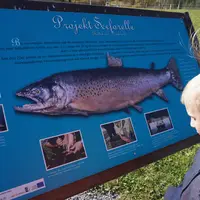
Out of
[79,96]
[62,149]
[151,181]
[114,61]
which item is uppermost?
[114,61]

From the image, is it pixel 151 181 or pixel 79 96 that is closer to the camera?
pixel 79 96

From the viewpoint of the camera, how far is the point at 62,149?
185cm

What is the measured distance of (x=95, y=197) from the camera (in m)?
3.16

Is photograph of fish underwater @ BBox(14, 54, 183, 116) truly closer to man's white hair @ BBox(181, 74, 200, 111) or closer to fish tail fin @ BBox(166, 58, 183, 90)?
fish tail fin @ BBox(166, 58, 183, 90)

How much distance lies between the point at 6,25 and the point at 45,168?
2.42ft

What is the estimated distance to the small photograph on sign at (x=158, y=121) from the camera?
7.68ft

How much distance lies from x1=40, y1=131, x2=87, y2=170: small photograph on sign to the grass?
4.44 feet

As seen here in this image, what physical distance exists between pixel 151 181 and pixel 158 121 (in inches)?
44.1

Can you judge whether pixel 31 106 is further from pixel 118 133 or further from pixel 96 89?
pixel 118 133

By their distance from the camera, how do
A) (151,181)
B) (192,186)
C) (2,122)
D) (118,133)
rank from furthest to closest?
(151,181)
(118,133)
(192,186)
(2,122)

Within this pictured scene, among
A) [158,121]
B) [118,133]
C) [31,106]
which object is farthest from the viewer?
[158,121]

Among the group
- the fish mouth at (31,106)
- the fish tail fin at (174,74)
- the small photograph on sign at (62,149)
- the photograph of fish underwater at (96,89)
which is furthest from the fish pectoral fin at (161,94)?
the fish mouth at (31,106)

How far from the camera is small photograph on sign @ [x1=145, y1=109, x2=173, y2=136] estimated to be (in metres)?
2.34

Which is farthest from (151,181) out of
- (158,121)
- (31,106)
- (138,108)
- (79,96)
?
(31,106)
